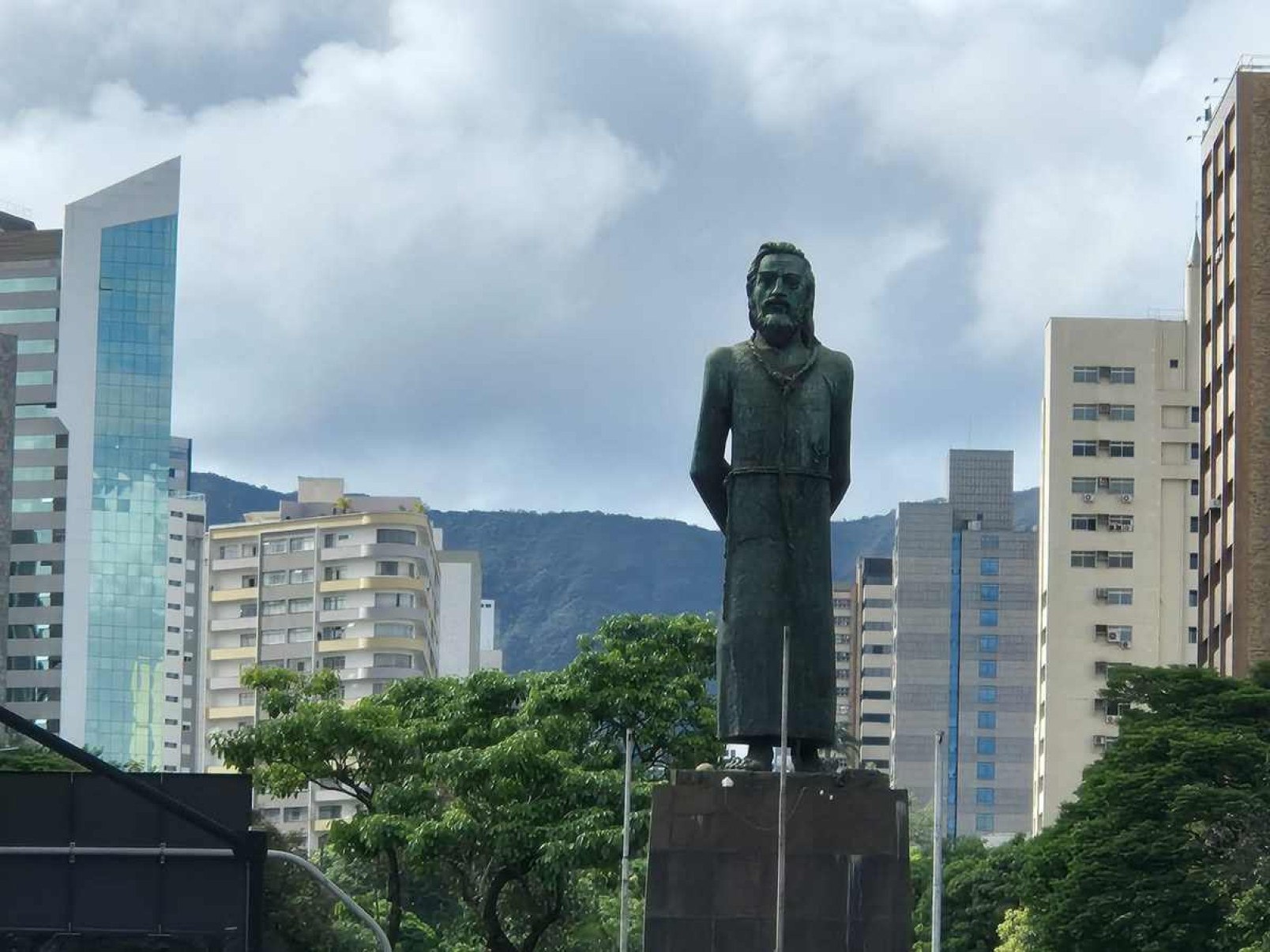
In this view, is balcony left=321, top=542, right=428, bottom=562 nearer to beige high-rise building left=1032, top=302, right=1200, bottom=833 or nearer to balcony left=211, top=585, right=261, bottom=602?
balcony left=211, top=585, right=261, bottom=602

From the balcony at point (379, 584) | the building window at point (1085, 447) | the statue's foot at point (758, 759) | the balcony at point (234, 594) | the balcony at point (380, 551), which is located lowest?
the statue's foot at point (758, 759)

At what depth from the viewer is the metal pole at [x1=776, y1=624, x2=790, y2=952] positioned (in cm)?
2322

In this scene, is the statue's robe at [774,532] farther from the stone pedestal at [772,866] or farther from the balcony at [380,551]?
the balcony at [380,551]

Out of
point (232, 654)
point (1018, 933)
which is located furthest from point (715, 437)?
point (232, 654)

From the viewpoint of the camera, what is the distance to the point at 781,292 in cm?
2503

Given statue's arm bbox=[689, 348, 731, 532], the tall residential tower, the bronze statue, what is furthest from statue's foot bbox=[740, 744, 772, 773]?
the tall residential tower

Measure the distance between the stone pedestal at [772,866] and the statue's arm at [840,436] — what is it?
283 cm

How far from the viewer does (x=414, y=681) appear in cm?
5778

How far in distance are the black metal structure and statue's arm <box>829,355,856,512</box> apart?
5873 millimetres

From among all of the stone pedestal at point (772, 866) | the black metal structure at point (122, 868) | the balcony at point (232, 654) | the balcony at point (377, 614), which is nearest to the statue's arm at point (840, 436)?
the stone pedestal at point (772, 866)

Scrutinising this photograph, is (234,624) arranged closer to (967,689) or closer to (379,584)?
(379,584)

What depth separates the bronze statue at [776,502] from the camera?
24.9 metres

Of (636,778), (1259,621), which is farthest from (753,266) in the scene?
(1259,621)

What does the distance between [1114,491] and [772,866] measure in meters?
118
